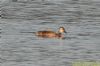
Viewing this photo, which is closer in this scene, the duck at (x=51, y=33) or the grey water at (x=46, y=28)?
the grey water at (x=46, y=28)

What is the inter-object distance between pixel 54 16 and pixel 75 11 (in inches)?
73.7

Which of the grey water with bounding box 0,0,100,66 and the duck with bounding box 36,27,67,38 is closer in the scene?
the grey water with bounding box 0,0,100,66

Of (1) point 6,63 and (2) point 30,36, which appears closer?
(1) point 6,63

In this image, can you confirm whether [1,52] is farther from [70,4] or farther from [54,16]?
[70,4]

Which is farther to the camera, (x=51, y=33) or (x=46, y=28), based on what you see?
(x=46, y=28)

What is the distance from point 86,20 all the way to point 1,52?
9.25m

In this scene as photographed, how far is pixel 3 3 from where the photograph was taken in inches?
1449

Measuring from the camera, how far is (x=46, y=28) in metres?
27.6

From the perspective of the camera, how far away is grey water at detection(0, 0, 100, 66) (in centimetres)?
2081

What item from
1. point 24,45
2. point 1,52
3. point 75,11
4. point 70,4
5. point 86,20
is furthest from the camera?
point 70,4

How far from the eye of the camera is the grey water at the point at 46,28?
819 inches

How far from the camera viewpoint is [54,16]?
3186 centimetres

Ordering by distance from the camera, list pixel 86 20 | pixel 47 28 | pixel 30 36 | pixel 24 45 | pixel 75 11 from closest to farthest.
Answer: pixel 24 45
pixel 30 36
pixel 47 28
pixel 86 20
pixel 75 11

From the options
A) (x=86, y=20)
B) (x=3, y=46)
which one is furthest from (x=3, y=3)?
(x=3, y=46)
